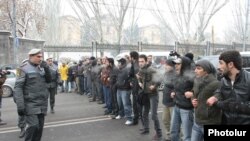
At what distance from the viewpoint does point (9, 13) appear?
95.8 feet

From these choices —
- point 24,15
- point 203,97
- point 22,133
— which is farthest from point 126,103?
point 24,15

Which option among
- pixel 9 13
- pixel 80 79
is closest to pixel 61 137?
pixel 80 79

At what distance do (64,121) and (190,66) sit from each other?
5003 millimetres

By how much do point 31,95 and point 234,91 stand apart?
3409 mm

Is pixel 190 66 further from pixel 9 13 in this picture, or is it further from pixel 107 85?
pixel 9 13

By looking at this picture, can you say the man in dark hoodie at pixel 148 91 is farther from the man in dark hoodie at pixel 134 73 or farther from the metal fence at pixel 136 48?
the metal fence at pixel 136 48

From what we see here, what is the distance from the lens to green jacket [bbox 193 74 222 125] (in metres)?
4.98

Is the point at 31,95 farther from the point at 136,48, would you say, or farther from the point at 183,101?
the point at 136,48

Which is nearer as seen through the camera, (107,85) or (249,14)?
(107,85)

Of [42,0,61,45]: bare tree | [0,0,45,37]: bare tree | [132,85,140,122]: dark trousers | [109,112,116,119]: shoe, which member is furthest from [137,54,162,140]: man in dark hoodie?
[42,0,61,45]: bare tree

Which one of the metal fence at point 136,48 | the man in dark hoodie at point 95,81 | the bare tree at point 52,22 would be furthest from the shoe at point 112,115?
the bare tree at point 52,22

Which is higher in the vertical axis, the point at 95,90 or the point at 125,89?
the point at 125,89

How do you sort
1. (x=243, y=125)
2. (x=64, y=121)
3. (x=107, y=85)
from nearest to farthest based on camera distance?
(x=243, y=125), (x=64, y=121), (x=107, y=85)

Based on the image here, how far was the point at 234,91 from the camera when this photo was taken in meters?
4.25
